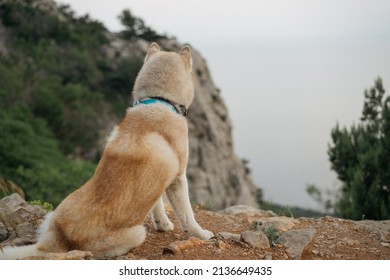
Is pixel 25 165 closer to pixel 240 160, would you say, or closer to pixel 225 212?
pixel 225 212

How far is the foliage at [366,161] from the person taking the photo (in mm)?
13016

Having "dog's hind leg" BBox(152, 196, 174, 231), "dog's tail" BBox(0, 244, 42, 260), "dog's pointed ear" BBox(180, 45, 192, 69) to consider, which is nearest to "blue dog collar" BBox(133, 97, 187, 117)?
"dog's pointed ear" BBox(180, 45, 192, 69)

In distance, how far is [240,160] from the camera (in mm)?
55875

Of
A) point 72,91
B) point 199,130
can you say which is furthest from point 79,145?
point 199,130

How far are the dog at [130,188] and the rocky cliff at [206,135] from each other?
115 feet

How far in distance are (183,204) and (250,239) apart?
0.78 m

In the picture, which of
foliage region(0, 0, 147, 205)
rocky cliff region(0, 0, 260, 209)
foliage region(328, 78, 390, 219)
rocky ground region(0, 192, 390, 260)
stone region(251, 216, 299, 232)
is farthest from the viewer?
rocky cliff region(0, 0, 260, 209)

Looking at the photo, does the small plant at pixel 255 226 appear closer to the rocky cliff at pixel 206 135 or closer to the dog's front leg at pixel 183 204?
the dog's front leg at pixel 183 204

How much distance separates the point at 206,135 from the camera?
165 feet

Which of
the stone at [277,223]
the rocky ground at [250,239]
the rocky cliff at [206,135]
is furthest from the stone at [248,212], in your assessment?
the rocky cliff at [206,135]

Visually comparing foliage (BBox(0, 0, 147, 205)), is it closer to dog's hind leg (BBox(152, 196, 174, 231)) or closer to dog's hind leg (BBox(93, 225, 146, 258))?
dog's hind leg (BBox(152, 196, 174, 231))

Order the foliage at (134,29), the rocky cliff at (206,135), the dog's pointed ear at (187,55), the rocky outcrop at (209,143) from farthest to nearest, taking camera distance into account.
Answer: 1. the foliage at (134,29)
2. the rocky cliff at (206,135)
3. the rocky outcrop at (209,143)
4. the dog's pointed ear at (187,55)

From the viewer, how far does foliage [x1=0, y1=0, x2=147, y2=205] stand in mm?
29859

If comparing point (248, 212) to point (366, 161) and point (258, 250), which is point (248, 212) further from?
point (366, 161)
